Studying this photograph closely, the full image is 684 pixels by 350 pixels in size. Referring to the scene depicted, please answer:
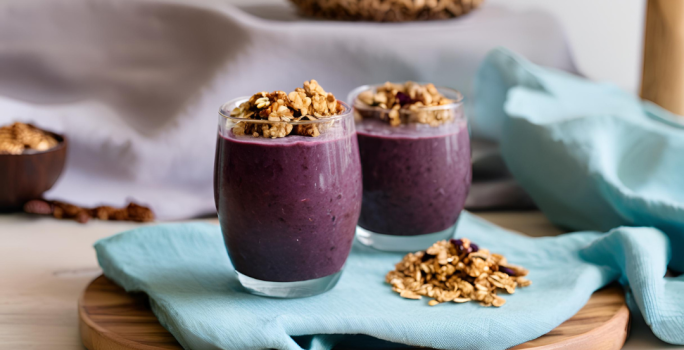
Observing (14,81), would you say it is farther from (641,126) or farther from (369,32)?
(641,126)

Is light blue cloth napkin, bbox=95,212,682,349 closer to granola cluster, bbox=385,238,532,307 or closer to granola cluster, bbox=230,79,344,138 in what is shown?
granola cluster, bbox=385,238,532,307

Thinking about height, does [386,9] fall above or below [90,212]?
above

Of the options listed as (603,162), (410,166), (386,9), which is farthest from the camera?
(386,9)

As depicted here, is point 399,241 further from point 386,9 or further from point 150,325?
point 386,9

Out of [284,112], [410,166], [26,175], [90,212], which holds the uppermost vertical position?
[284,112]

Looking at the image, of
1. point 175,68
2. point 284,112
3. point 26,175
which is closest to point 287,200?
point 284,112

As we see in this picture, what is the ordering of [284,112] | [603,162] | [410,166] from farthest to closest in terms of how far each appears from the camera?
[603,162], [410,166], [284,112]

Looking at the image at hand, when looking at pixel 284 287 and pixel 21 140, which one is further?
pixel 21 140
